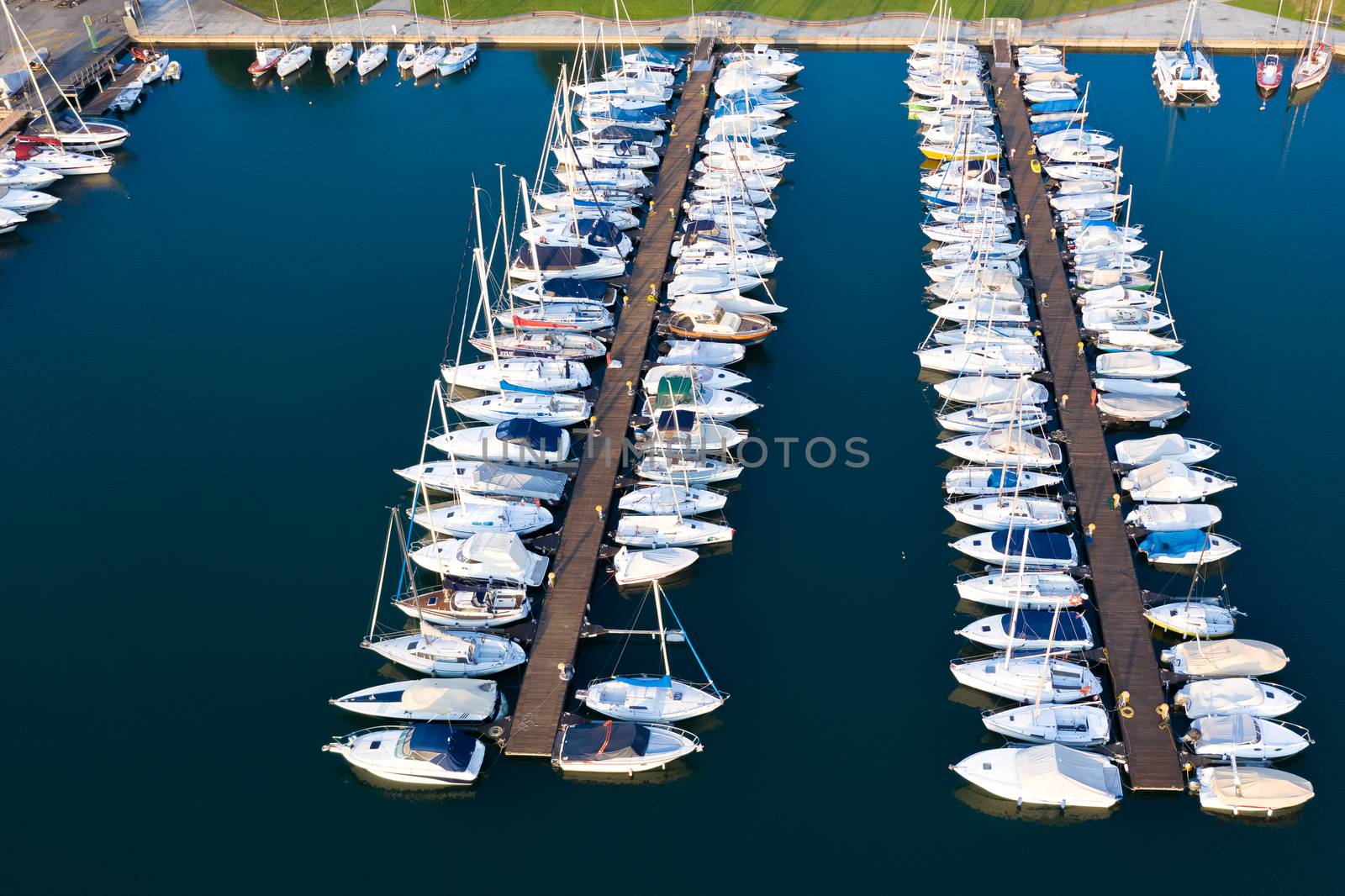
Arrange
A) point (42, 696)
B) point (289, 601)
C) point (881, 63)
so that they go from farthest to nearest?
point (881, 63), point (289, 601), point (42, 696)

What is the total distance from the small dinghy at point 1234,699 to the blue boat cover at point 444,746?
2919 centimetres

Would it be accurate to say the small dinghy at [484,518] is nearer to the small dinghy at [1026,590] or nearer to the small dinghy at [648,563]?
the small dinghy at [648,563]

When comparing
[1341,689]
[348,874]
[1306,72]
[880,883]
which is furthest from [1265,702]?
[1306,72]

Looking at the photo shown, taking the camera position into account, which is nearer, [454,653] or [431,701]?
[431,701]

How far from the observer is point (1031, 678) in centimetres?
5041

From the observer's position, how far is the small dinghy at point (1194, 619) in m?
52.2

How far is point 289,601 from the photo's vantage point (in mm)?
56969

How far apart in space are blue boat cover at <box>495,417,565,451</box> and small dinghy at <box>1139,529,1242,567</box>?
97.2ft

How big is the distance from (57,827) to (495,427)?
27.4 metres

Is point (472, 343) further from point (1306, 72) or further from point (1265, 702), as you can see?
point (1306, 72)

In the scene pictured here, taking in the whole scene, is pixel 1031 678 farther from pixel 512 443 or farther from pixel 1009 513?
pixel 512 443

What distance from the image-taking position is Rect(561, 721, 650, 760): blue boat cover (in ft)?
158

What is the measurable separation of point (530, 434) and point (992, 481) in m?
23.7

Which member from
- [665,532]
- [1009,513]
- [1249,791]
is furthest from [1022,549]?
[665,532]
